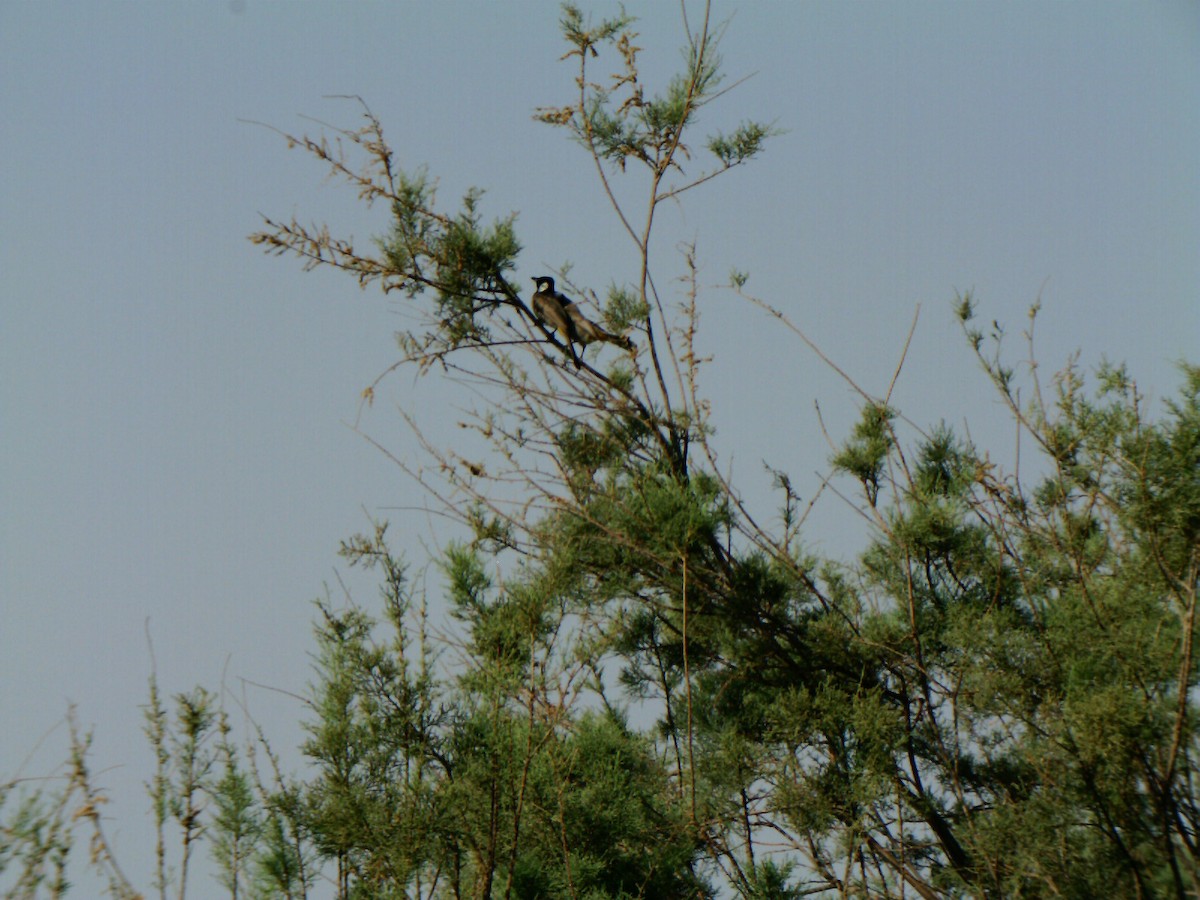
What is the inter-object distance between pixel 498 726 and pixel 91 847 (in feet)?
5.09

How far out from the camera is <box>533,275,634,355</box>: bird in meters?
5.02

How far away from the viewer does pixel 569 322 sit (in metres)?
5.03

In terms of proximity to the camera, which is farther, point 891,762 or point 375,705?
point 891,762

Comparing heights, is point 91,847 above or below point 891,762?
below

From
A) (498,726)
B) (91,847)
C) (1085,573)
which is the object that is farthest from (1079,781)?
(91,847)

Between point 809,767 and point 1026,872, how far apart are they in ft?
3.17

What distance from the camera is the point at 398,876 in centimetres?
395

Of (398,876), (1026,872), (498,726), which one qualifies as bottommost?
(1026,872)

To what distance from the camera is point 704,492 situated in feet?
16.5

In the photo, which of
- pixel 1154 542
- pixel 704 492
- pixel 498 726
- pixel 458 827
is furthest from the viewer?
pixel 704 492

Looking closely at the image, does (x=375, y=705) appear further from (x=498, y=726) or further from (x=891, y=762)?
(x=891, y=762)

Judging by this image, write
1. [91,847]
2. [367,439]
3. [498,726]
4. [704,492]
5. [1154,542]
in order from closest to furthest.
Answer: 1. [91,847]
2. [498,726]
3. [367,439]
4. [1154,542]
5. [704,492]

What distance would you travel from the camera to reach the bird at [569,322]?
16.5ft

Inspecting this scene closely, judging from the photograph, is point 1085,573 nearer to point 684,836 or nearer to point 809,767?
point 809,767
